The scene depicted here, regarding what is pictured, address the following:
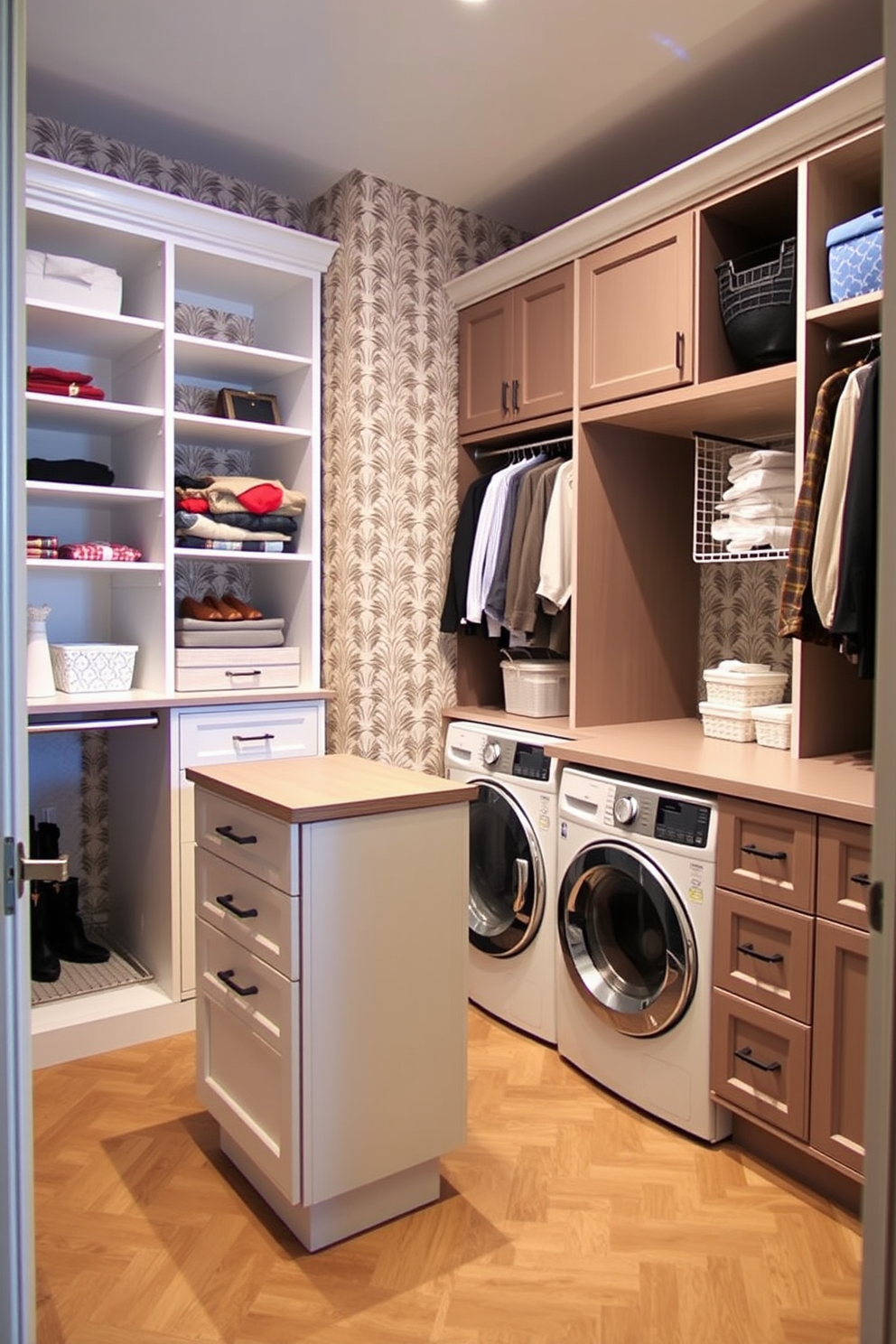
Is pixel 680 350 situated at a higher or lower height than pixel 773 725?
higher

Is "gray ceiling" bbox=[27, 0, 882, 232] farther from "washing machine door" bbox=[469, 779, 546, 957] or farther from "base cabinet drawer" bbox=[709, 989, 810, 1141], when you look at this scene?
"base cabinet drawer" bbox=[709, 989, 810, 1141]

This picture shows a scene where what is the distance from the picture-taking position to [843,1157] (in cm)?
193

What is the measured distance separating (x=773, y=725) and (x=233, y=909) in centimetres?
151

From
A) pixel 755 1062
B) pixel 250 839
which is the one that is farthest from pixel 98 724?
pixel 755 1062

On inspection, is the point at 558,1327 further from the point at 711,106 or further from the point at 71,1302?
the point at 711,106

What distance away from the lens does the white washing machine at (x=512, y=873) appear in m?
2.79

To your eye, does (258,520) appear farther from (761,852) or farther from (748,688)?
(761,852)

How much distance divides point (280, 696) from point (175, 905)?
0.73m

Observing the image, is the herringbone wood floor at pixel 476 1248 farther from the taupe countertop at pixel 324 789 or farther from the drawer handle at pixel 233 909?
the taupe countertop at pixel 324 789

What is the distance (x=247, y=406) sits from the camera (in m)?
3.23

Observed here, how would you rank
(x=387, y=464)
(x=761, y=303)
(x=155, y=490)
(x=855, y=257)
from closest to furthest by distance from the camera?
(x=855, y=257) < (x=761, y=303) < (x=155, y=490) < (x=387, y=464)

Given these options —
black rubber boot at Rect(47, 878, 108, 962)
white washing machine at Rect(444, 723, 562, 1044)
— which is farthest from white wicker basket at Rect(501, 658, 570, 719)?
black rubber boot at Rect(47, 878, 108, 962)

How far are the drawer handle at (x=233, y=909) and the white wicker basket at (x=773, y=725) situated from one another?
4.86 ft

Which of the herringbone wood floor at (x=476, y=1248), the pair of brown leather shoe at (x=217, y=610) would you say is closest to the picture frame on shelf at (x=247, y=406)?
the pair of brown leather shoe at (x=217, y=610)
